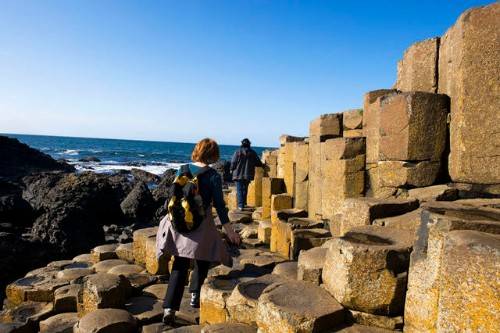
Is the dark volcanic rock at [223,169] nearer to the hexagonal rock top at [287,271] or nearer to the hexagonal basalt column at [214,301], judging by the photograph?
the hexagonal rock top at [287,271]

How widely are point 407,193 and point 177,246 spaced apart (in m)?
2.78

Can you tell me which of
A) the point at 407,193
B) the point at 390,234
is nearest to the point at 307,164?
the point at 407,193

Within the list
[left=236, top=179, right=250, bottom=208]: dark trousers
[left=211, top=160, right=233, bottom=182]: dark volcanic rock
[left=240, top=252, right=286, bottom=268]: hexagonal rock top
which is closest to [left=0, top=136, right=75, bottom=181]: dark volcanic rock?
[left=211, top=160, right=233, bottom=182]: dark volcanic rock

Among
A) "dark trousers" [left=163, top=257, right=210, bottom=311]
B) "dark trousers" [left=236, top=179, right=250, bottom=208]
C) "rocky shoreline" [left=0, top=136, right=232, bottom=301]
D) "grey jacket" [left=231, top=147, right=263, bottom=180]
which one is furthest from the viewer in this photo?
"grey jacket" [left=231, top=147, right=263, bottom=180]

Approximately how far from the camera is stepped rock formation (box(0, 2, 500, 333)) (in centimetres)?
255

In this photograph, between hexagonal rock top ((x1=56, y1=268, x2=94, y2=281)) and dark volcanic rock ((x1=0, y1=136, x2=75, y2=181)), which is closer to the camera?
hexagonal rock top ((x1=56, y1=268, x2=94, y2=281))

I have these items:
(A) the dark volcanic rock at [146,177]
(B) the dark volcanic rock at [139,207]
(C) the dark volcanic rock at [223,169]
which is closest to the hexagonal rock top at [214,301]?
(B) the dark volcanic rock at [139,207]

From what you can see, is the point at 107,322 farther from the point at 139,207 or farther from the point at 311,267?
the point at 139,207

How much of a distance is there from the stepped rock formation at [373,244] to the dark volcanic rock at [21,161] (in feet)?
87.7

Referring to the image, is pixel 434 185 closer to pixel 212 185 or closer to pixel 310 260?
pixel 310 260

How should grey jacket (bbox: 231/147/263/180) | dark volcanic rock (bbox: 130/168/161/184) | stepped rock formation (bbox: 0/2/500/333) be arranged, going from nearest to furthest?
stepped rock formation (bbox: 0/2/500/333)
grey jacket (bbox: 231/147/263/180)
dark volcanic rock (bbox: 130/168/161/184)

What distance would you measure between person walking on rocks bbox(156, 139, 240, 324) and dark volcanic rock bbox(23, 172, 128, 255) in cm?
798

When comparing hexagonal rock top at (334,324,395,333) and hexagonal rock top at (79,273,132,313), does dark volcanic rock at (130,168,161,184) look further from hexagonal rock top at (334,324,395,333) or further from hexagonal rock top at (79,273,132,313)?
hexagonal rock top at (334,324,395,333)

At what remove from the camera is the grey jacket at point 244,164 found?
419 inches
